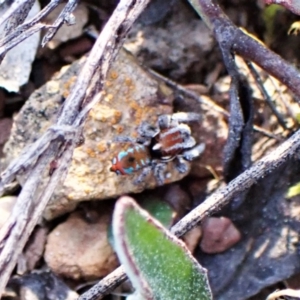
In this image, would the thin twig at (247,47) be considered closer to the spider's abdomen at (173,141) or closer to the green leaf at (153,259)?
the spider's abdomen at (173,141)

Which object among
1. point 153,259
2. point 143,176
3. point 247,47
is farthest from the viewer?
point 143,176

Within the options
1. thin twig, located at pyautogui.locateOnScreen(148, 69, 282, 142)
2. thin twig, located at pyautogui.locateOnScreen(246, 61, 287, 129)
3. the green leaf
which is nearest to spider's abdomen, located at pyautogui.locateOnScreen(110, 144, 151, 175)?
thin twig, located at pyautogui.locateOnScreen(148, 69, 282, 142)

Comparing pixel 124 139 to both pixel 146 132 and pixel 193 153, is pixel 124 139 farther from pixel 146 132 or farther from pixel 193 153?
pixel 193 153

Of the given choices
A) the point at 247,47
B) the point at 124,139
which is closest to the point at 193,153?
the point at 124,139

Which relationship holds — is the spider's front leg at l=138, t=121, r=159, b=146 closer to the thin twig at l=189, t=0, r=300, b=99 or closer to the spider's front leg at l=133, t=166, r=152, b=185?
the spider's front leg at l=133, t=166, r=152, b=185

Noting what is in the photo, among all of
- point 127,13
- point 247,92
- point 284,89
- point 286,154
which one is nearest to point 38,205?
point 127,13

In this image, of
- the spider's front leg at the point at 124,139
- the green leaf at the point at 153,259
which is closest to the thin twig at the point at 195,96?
the spider's front leg at the point at 124,139

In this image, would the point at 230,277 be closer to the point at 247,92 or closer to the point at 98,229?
the point at 98,229

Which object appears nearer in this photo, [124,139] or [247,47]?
[247,47]
